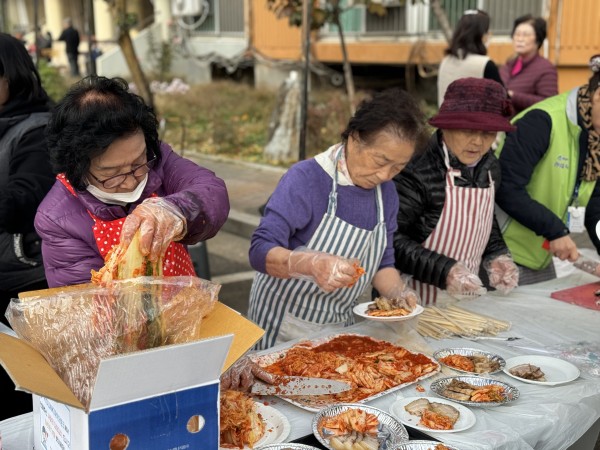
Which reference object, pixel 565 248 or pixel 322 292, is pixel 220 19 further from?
pixel 322 292

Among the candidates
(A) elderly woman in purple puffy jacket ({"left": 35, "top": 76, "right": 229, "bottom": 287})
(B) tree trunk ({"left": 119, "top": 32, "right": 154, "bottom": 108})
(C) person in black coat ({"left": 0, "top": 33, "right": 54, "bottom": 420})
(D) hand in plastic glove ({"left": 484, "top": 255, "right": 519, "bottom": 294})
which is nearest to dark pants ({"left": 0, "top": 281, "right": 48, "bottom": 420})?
(C) person in black coat ({"left": 0, "top": 33, "right": 54, "bottom": 420})

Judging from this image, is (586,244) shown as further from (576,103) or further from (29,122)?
(29,122)

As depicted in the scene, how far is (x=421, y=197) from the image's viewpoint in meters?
3.21

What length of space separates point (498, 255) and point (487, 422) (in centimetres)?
144

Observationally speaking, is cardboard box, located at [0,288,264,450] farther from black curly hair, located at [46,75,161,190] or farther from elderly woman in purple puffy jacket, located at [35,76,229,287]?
black curly hair, located at [46,75,161,190]

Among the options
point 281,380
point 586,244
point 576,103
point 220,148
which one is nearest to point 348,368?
point 281,380

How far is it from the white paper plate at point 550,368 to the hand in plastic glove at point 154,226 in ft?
4.11

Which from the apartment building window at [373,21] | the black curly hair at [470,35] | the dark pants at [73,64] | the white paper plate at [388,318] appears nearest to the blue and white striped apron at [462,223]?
the white paper plate at [388,318]

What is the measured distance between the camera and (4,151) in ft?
9.46

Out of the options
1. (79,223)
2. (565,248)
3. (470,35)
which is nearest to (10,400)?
(79,223)

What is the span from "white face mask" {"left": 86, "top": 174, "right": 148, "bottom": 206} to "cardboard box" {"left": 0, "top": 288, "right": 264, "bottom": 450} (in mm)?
565

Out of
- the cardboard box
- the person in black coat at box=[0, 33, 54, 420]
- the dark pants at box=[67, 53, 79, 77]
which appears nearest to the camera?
the cardboard box

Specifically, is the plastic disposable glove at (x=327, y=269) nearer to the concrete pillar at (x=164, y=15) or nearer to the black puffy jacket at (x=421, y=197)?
the black puffy jacket at (x=421, y=197)

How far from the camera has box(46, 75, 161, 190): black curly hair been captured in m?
1.94
